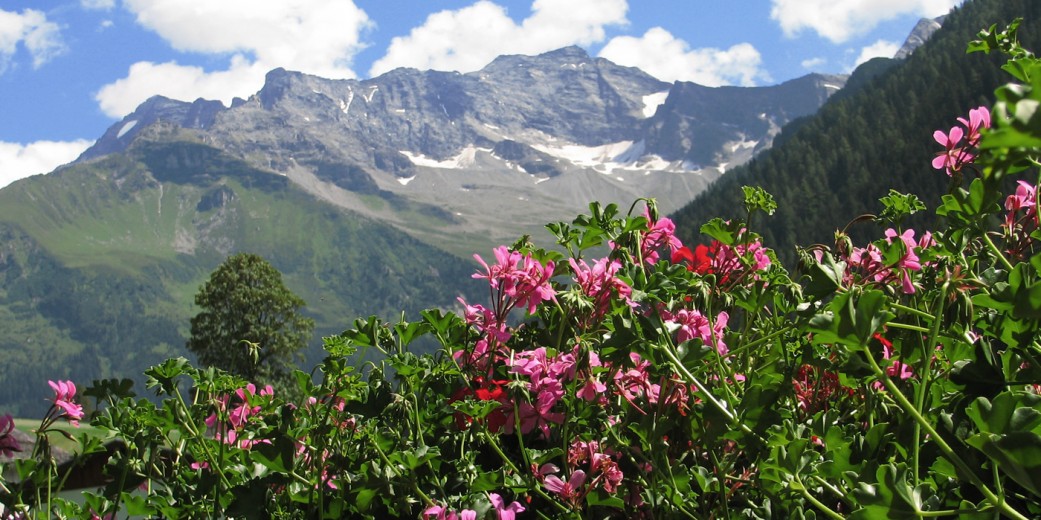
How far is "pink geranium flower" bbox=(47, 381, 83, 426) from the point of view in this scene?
235cm

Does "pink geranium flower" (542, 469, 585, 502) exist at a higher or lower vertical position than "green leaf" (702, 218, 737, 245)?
lower

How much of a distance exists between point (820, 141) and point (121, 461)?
126849 mm

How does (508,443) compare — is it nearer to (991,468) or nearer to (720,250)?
(720,250)

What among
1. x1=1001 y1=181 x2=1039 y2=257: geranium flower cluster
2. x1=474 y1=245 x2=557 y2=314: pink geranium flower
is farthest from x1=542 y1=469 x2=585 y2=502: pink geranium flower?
x1=1001 y1=181 x2=1039 y2=257: geranium flower cluster

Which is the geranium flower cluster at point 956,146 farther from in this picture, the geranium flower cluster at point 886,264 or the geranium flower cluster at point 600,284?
the geranium flower cluster at point 600,284

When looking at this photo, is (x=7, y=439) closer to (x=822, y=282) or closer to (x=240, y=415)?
(x=240, y=415)

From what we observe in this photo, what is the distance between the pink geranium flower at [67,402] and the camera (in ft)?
7.70

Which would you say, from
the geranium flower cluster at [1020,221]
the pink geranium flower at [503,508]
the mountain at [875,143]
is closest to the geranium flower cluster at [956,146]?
the geranium flower cluster at [1020,221]

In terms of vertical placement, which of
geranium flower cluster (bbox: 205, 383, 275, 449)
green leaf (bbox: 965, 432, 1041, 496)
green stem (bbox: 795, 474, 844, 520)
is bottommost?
geranium flower cluster (bbox: 205, 383, 275, 449)

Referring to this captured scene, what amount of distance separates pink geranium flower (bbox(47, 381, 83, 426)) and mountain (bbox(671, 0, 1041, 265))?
4151 inches

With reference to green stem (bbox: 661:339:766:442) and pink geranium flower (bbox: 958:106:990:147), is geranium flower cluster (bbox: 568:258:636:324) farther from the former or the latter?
pink geranium flower (bbox: 958:106:990:147)

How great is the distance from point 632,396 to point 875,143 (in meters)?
123

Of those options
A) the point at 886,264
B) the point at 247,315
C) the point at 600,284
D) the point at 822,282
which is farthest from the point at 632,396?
the point at 247,315

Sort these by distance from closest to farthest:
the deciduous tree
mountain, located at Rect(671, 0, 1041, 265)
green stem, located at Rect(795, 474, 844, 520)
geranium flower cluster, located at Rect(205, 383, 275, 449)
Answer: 1. green stem, located at Rect(795, 474, 844, 520)
2. geranium flower cluster, located at Rect(205, 383, 275, 449)
3. the deciduous tree
4. mountain, located at Rect(671, 0, 1041, 265)
